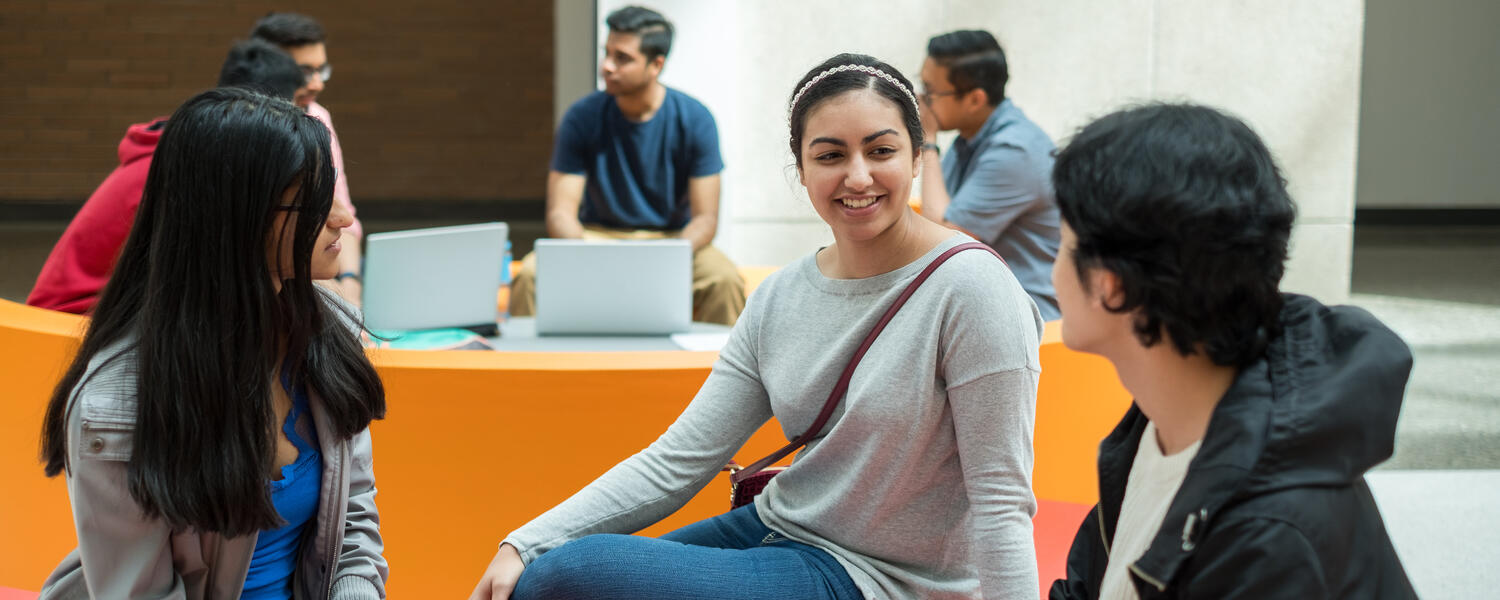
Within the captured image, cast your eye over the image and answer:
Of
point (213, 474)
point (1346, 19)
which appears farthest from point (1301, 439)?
point (1346, 19)

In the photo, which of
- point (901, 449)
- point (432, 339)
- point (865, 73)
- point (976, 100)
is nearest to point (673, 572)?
point (901, 449)

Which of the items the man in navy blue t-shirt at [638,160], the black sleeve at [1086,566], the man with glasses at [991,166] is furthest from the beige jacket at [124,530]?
the man in navy blue t-shirt at [638,160]

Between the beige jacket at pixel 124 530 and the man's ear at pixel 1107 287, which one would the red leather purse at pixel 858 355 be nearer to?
the man's ear at pixel 1107 287

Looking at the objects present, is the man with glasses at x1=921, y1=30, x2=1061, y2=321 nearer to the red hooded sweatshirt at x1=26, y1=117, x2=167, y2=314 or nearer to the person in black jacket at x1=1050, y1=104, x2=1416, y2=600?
the red hooded sweatshirt at x1=26, y1=117, x2=167, y2=314

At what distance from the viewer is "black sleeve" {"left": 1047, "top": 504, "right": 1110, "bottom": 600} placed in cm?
134

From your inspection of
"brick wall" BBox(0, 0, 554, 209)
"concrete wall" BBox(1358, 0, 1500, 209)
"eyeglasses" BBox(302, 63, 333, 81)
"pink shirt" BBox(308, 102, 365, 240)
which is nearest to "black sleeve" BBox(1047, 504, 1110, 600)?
"pink shirt" BBox(308, 102, 365, 240)

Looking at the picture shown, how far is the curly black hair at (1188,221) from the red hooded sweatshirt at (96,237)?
2.53m

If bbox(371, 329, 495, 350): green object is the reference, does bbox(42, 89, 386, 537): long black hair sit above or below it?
above

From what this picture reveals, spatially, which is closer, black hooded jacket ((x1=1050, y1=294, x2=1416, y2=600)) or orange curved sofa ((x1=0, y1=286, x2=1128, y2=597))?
black hooded jacket ((x1=1050, y1=294, x2=1416, y2=600))

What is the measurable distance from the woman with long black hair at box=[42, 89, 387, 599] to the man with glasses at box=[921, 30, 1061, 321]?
244 cm

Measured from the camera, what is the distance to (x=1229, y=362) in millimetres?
1098

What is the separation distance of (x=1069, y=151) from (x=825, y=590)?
0.78m

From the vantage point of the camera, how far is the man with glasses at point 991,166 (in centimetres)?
389

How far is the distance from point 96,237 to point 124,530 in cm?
174
